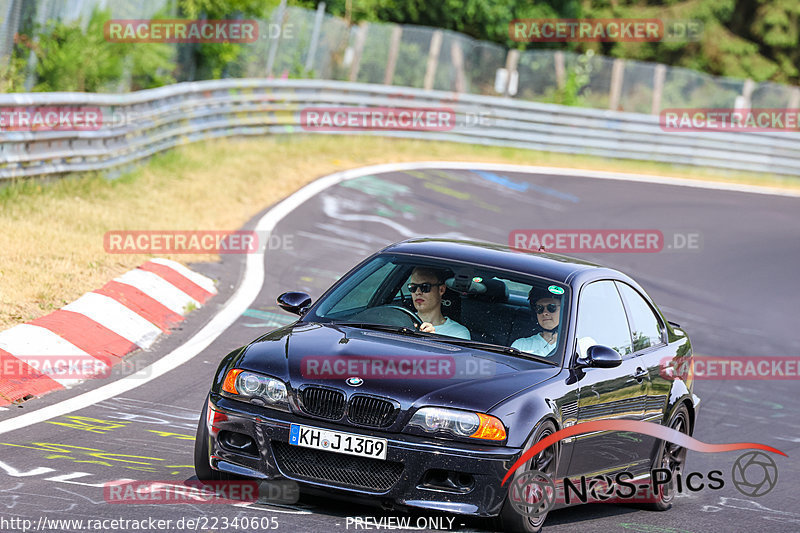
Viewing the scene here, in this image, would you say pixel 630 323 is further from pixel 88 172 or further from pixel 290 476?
pixel 88 172

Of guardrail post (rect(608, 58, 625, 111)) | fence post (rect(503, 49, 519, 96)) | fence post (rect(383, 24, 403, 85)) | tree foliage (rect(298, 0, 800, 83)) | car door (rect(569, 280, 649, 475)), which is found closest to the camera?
car door (rect(569, 280, 649, 475))

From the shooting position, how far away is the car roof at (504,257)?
7.48 m

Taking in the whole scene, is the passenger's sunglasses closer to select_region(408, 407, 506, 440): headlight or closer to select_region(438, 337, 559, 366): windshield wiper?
select_region(438, 337, 559, 366): windshield wiper

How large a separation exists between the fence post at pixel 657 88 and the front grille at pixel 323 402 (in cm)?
2790

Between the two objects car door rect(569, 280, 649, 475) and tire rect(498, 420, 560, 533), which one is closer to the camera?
tire rect(498, 420, 560, 533)

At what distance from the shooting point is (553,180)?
999 inches

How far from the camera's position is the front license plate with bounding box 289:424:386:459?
5.98 meters

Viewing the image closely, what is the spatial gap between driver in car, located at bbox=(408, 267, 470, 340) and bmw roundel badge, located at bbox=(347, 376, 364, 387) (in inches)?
43.4

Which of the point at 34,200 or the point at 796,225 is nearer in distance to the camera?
the point at 34,200

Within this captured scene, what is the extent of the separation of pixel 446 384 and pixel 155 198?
35.6 feet

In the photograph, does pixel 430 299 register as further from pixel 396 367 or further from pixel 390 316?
pixel 396 367

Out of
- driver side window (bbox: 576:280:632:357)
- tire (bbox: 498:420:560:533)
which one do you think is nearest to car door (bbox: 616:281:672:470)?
driver side window (bbox: 576:280:632:357)

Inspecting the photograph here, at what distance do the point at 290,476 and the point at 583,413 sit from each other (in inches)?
66.8

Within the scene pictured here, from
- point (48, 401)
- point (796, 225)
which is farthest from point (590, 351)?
point (796, 225)
